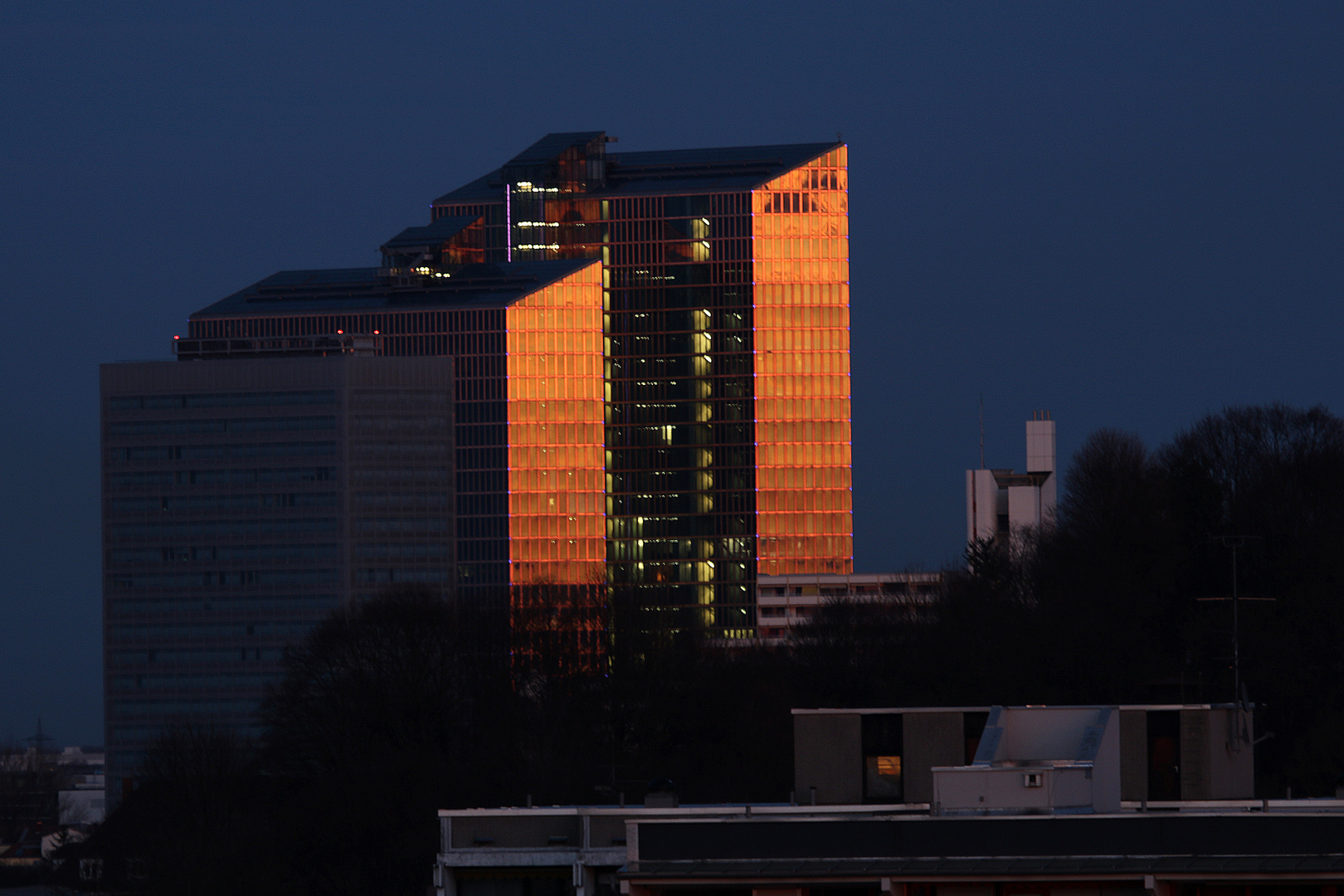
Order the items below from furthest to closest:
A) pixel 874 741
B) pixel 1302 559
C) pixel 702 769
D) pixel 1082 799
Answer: pixel 702 769 → pixel 1302 559 → pixel 874 741 → pixel 1082 799

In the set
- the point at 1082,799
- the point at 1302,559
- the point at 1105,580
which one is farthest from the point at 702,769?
the point at 1082,799

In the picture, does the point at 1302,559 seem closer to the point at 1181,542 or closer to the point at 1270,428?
the point at 1181,542

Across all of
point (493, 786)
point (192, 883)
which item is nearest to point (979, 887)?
point (192, 883)

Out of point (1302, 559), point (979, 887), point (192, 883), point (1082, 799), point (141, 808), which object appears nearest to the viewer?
point (979, 887)

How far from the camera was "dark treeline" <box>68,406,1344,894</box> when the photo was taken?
412 feet

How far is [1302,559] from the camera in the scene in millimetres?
131875

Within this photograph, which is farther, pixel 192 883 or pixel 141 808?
pixel 141 808

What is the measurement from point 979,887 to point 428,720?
357 ft

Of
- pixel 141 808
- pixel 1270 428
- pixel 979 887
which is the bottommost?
pixel 141 808

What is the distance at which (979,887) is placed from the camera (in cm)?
4606

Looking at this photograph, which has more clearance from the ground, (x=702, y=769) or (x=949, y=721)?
(x=949, y=721)

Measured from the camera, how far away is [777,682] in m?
163

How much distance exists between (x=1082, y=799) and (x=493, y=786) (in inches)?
3564

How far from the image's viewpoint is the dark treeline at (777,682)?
125625 mm
